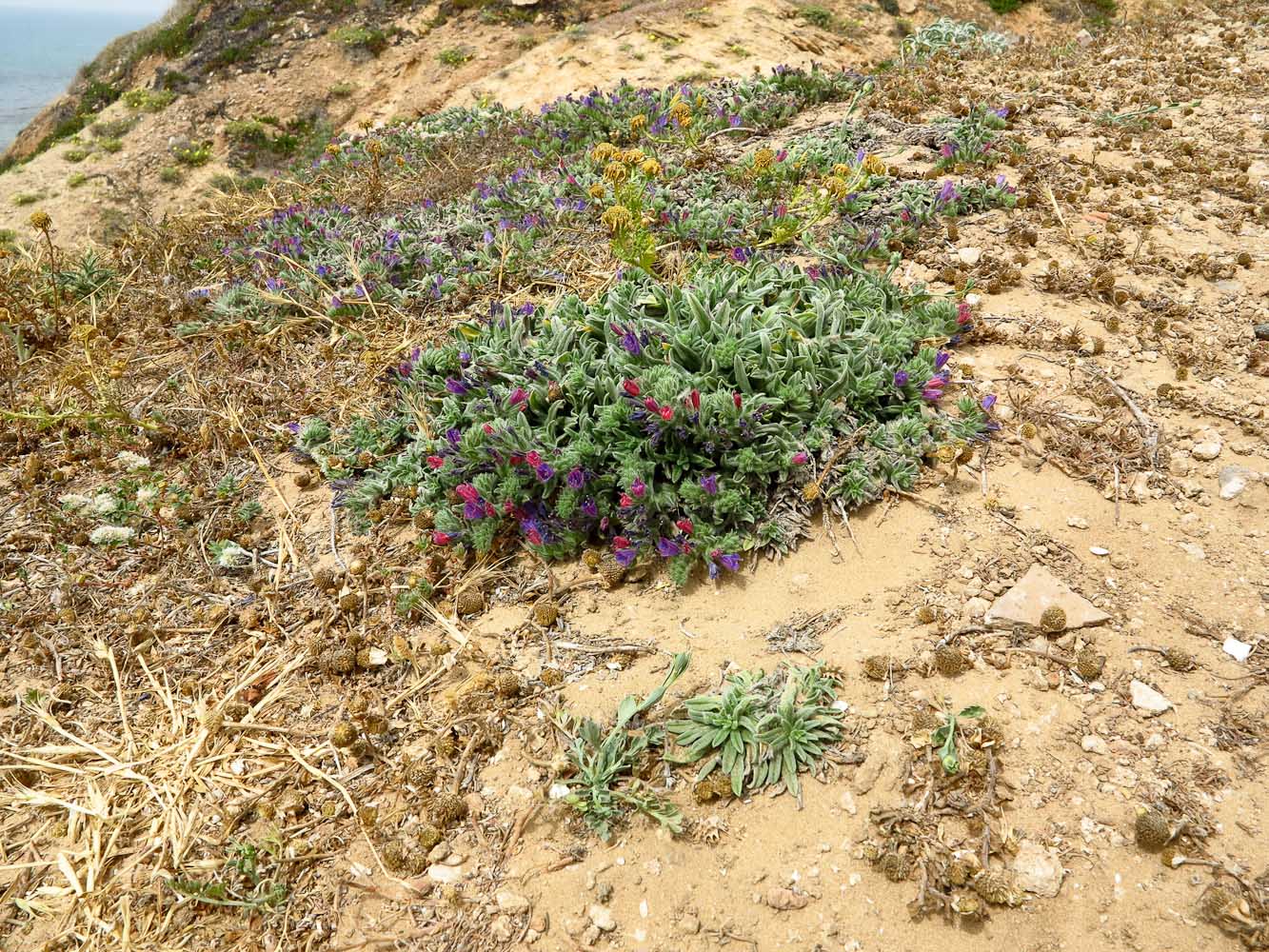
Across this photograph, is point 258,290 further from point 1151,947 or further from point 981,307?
point 1151,947

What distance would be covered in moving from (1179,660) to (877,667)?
111 cm

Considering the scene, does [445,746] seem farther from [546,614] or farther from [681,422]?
[681,422]

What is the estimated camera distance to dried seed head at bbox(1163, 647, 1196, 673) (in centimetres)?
286

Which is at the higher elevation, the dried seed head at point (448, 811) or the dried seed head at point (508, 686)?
the dried seed head at point (508, 686)

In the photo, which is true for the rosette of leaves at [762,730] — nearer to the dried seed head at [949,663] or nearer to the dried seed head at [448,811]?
the dried seed head at [949,663]

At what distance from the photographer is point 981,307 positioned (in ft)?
15.6

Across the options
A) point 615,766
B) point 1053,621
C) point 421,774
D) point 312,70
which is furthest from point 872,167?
point 312,70

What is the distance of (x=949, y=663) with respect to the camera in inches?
118

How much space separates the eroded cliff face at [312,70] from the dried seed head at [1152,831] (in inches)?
418

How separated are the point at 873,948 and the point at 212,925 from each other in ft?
7.73

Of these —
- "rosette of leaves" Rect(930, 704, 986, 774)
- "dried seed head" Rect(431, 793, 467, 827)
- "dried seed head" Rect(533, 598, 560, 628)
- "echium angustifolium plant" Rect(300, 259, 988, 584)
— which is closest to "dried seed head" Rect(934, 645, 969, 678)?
"rosette of leaves" Rect(930, 704, 986, 774)

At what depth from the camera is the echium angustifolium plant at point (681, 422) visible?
3.65 m

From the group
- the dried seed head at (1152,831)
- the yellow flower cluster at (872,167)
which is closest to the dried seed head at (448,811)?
the dried seed head at (1152,831)

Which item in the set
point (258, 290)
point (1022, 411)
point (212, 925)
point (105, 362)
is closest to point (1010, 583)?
point (1022, 411)
